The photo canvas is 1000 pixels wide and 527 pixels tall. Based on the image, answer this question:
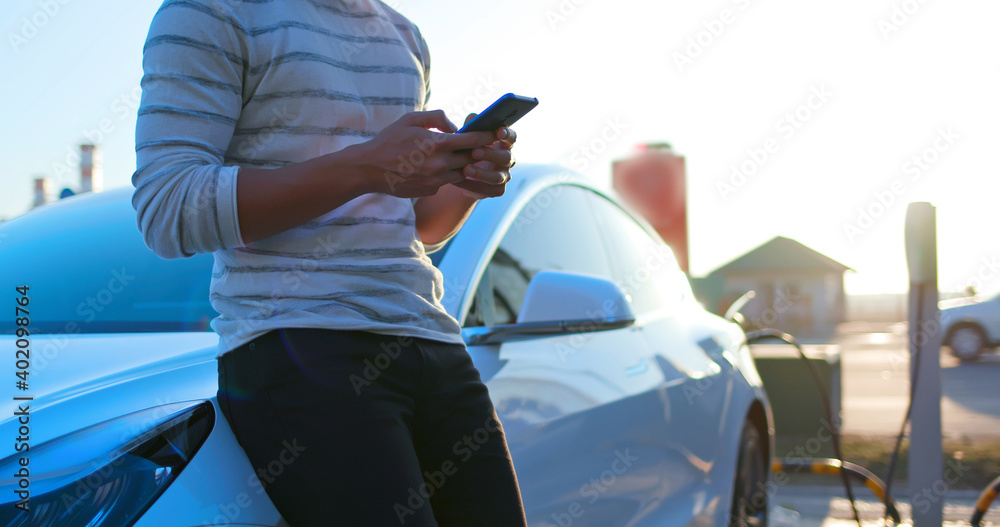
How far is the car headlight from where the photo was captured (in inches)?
40.3

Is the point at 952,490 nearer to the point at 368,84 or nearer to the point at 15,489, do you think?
the point at 368,84

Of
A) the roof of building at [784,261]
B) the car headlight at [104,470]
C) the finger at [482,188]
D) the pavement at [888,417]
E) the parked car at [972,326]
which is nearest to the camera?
the car headlight at [104,470]

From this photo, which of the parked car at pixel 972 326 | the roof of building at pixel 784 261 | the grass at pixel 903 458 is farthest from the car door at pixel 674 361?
the roof of building at pixel 784 261

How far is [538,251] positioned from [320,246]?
123 cm

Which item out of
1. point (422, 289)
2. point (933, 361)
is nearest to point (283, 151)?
point (422, 289)

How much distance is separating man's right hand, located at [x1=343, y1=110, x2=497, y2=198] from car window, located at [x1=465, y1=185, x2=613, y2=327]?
2.33 feet

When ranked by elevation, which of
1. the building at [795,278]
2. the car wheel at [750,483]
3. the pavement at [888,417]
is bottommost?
the building at [795,278]

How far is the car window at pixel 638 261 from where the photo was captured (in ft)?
9.67

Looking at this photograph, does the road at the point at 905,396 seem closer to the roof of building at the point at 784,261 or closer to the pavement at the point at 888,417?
the pavement at the point at 888,417

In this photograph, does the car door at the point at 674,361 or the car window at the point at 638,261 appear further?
the car window at the point at 638,261

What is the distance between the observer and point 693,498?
8.68 ft

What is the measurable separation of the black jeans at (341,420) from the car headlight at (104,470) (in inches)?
3.2

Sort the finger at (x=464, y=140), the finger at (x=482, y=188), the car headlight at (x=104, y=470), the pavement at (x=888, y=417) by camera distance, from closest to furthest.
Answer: the car headlight at (x=104, y=470) → the finger at (x=464, y=140) → the finger at (x=482, y=188) → the pavement at (x=888, y=417)

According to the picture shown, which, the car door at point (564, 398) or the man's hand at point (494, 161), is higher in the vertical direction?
the man's hand at point (494, 161)
